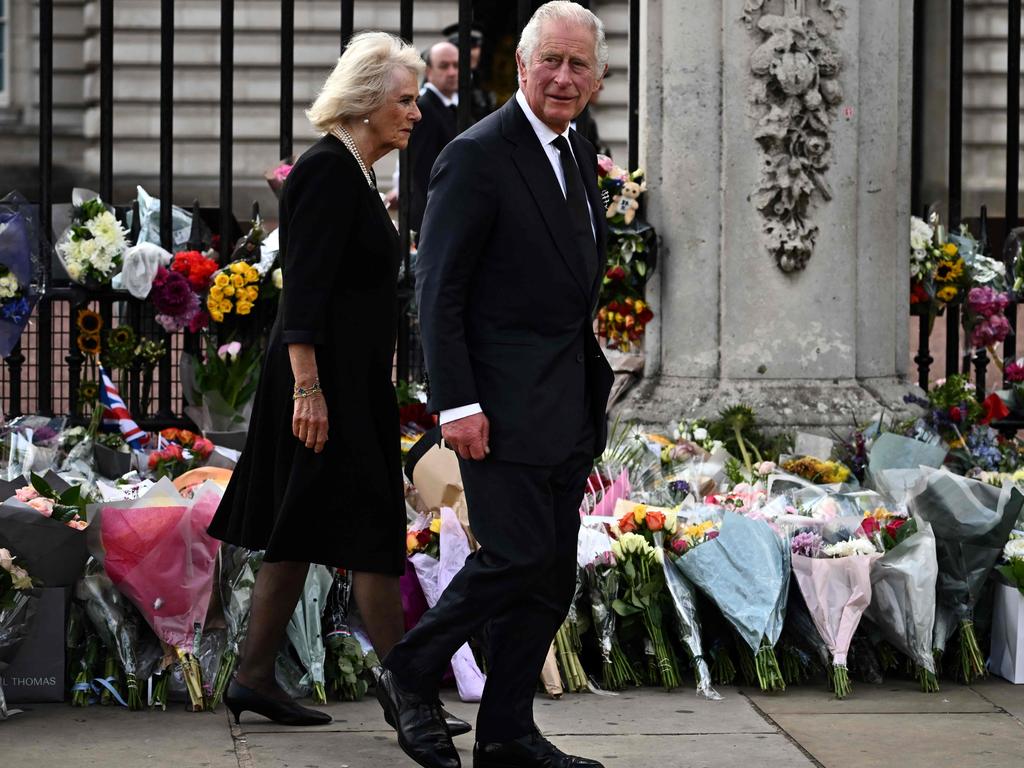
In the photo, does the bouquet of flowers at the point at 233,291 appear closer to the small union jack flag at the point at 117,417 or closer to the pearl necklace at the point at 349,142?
the small union jack flag at the point at 117,417

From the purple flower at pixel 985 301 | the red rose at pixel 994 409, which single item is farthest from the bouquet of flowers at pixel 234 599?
the purple flower at pixel 985 301

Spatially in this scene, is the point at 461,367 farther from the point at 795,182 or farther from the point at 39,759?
the point at 795,182

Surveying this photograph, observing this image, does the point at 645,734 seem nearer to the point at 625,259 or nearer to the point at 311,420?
the point at 311,420

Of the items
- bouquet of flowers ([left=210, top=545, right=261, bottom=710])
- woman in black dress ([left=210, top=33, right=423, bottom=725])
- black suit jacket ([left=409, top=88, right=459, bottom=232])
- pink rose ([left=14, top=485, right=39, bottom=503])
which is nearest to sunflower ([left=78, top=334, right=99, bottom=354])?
black suit jacket ([left=409, top=88, right=459, bottom=232])

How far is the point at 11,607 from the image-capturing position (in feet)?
14.8

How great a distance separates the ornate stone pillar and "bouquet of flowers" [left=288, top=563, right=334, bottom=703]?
2195mm

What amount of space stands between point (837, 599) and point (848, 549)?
0.20m

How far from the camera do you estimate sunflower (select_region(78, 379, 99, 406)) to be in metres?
6.55

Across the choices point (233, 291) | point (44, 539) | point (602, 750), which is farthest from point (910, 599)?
point (233, 291)

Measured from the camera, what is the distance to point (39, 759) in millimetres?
4121

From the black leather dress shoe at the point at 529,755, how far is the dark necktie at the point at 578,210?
1.07m

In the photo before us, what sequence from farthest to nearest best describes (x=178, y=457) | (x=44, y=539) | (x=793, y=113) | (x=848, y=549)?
1. (x=793, y=113)
2. (x=178, y=457)
3. (x=848, y=549)
4. (x=44, y=539)

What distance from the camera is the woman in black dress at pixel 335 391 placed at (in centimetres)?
423

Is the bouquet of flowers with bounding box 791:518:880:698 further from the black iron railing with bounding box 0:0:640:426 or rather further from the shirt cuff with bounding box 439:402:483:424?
the black iron railing with bounding box 0:0:640:426
